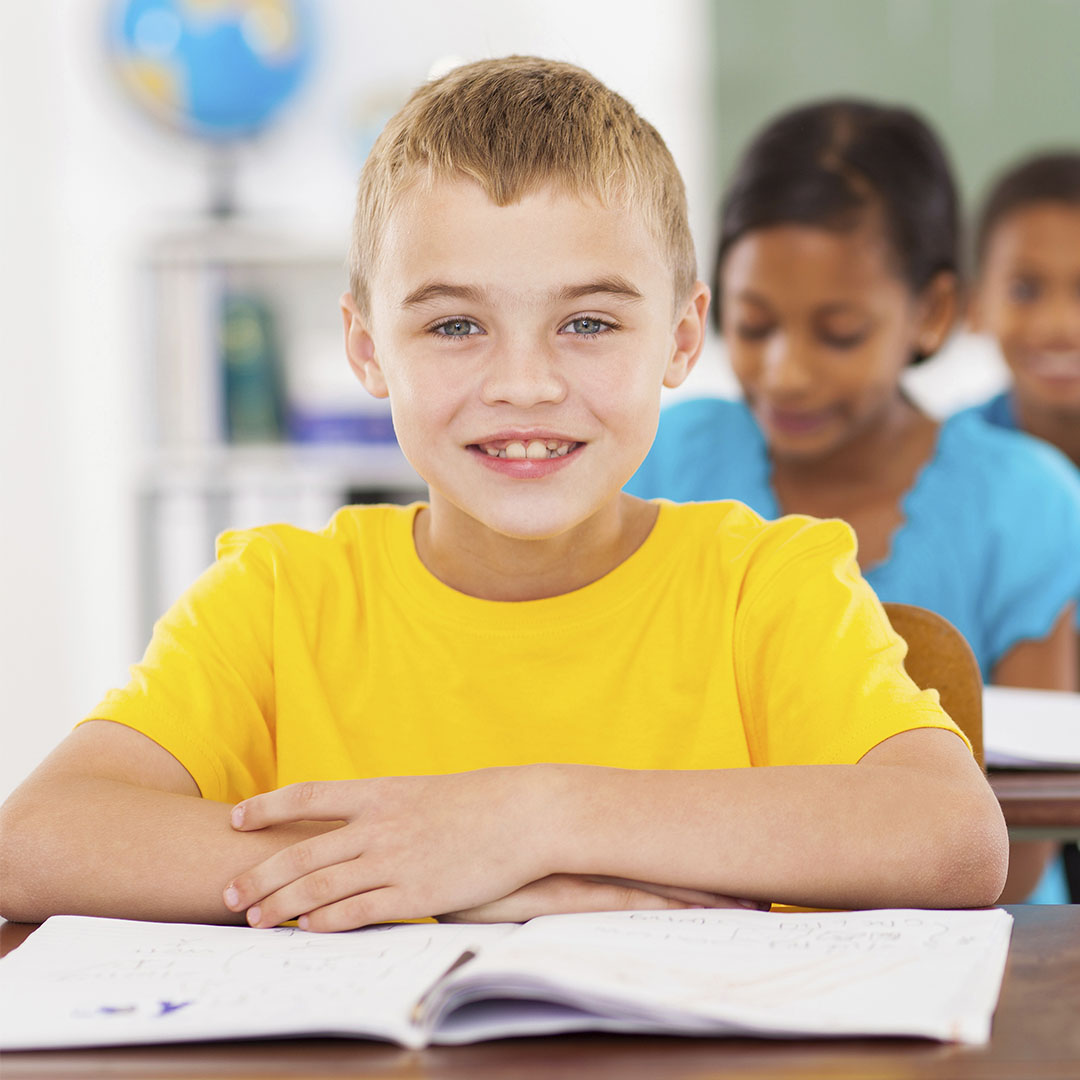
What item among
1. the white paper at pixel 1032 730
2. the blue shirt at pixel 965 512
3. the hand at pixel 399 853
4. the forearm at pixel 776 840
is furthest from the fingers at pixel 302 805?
the blue shirt at pixel 965 512

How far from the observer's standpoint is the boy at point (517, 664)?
75 cm

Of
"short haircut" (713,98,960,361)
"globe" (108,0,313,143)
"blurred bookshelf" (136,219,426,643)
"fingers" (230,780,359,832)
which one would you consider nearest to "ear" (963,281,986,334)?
"short haircut" (713,98,960,361)

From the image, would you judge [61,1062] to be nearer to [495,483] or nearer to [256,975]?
[256,975]

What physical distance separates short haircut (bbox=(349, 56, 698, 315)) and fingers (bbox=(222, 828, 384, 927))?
17.1 inches

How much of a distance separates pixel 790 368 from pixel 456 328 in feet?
2.94

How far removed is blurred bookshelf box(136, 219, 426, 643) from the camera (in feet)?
10.3

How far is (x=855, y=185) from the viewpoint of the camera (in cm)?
184

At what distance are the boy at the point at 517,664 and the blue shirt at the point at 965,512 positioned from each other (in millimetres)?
718

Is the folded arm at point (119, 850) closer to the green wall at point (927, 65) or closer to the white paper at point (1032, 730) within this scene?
the white paper at point (1032, 730)

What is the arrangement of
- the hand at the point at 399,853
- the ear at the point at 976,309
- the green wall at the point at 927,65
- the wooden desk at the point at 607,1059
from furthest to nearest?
the green wall at the point at 927,65
the ear at the point at 976,309
the hand at the point at 399,853
the wooden desk at the point at 607,1059

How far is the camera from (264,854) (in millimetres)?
771

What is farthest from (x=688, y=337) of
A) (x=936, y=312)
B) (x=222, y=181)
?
(x=222, y=181)

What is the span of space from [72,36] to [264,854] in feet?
10.4

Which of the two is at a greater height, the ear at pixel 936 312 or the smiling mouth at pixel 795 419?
the ear at pixel 936 312
